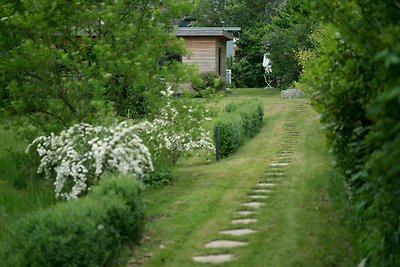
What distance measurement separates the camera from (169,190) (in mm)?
8977

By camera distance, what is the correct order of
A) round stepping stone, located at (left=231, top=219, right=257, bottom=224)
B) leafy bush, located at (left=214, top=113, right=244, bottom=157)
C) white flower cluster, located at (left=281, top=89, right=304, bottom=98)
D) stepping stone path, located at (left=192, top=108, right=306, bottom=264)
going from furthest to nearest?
1. white flower cluster, located at (left=281, top=89, right=304, bottom=98)
2. leafy bush, located at (left=214, top=113, right=244, bottom=157)
3. round stepping stone, located at (left=231, top=219, right=257, bottom=224)
4. stepping stone path, located at (left=192, top=108, right=306, bottom=264)

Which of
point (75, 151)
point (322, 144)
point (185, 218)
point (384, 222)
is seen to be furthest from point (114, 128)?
point (322, 144)

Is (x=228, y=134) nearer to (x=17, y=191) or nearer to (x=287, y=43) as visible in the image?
(x=17, y=191)

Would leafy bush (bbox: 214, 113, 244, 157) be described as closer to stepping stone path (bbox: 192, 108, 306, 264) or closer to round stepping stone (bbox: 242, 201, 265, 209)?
stepping stone path (bbox: 192, 108, 306, 264)

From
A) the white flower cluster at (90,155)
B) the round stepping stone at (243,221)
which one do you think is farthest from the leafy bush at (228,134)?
the round stepping stone at (243,221)

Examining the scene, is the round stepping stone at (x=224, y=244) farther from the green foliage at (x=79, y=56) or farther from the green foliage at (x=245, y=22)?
the green foliage at (x=245, y=22)

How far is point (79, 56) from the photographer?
9203 mm

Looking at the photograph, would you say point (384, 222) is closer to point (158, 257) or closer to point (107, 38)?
point (158, 257)

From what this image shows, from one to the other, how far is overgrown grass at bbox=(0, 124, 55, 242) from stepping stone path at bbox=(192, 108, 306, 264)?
2.38 metres

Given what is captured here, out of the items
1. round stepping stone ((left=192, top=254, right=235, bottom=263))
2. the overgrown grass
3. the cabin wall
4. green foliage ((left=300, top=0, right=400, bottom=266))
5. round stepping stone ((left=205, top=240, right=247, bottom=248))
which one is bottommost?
round stepping stone ((left=192, top=254, right=235, bottom=263))

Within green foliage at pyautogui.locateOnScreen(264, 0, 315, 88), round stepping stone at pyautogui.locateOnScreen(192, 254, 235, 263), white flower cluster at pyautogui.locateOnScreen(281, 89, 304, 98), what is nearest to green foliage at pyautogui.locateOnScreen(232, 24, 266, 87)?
green foliage at pyautogui.locateOnScreen(264, 0, 315, 88)

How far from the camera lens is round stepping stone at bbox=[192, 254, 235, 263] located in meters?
5.51

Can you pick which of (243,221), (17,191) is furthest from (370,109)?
(17,191)

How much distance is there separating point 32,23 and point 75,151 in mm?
2562
